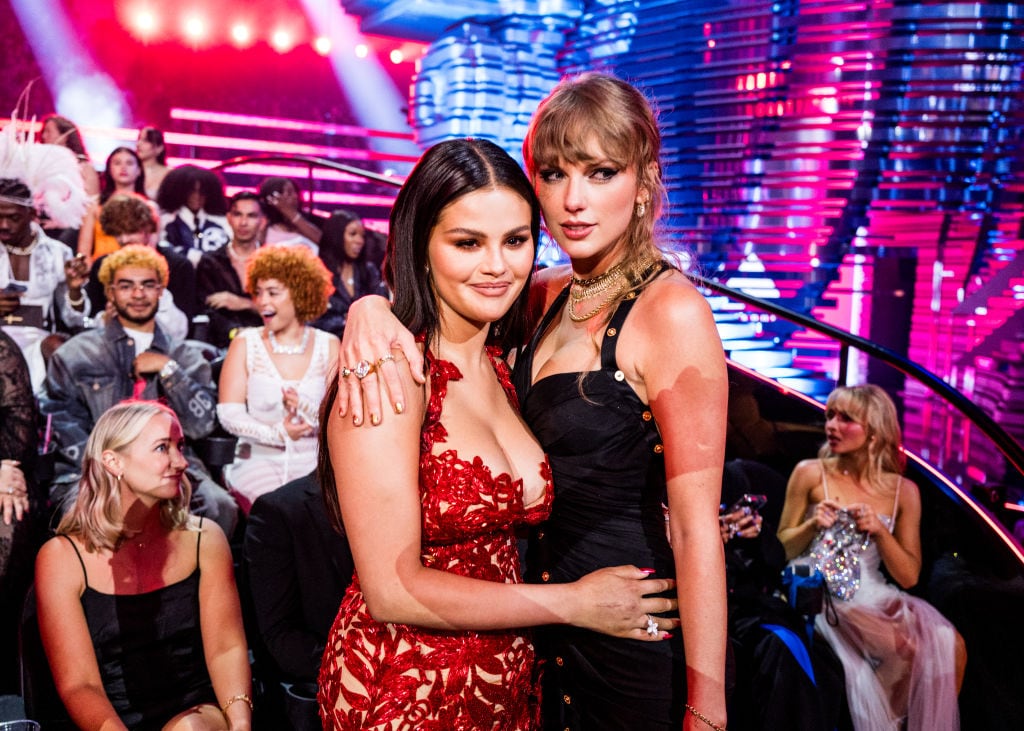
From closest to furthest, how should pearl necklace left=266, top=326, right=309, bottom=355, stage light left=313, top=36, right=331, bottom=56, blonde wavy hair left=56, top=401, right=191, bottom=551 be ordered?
blonde wavy hair left=56, top=401, right=191, bottom=551, pearl necklace left=266, top=326, right=309, bottom=355, stage light left=313, top=36, right=331, bottom=56

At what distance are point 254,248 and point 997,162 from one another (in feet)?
13.3

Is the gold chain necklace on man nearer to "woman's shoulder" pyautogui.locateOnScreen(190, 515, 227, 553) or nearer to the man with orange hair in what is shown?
the man with orange hair

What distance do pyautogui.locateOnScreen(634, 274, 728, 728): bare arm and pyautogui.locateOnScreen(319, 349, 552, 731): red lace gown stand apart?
0.98 ft

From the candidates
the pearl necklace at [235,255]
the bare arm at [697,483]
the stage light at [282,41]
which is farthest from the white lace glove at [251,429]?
the bare arm at [697,483]

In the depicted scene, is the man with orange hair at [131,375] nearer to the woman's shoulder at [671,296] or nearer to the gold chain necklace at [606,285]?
the gold chain necklace at [606,285]

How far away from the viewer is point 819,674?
3.13 m

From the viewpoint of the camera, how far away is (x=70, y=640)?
249cm

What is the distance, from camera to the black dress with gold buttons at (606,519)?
1.68m

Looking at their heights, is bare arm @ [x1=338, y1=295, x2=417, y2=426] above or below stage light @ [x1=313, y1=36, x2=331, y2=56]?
below

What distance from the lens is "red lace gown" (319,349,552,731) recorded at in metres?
1.50

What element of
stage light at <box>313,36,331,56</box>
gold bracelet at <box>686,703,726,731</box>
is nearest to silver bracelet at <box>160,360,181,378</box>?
stage light at <box>313,36,331,56</box>

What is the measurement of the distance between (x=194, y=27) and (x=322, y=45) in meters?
0.79

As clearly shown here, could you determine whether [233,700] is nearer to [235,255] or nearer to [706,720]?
[706,720]

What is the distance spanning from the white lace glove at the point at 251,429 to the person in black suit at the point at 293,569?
138cm
